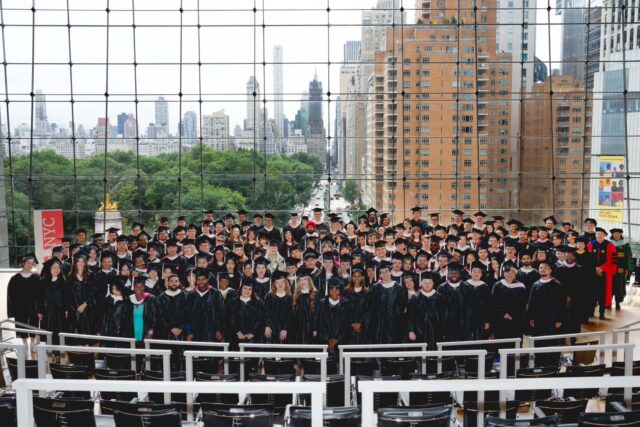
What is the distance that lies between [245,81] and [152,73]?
1576mm

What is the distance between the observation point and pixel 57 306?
627 centimetres

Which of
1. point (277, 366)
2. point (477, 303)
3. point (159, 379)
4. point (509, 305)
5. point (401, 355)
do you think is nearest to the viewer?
point (401, 355)

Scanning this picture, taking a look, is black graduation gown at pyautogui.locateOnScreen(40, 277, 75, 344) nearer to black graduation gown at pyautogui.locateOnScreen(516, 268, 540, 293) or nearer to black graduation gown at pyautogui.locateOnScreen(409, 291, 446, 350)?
black graduation gown at pyautogui.locateOnScreen(409, 291, 446, 350)

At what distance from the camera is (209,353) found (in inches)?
147

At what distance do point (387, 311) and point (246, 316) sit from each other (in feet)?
4.09

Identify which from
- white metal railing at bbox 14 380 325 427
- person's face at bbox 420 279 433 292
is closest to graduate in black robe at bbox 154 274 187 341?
person's face at bbox 420 279 433 292

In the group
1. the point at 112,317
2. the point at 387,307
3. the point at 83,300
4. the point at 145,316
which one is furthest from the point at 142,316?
the point at 387,307

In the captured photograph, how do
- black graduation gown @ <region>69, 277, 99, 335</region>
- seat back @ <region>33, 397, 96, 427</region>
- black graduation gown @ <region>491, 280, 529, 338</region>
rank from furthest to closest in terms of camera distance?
black graduation gown @ <region>69, 277, 99, 335</region>
black graduation gown @ <region>491, 280, 529, 338</region>
seat back @ <region>33, 397, 96, 427</region>

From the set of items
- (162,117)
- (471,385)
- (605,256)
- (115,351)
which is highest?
(162,117)

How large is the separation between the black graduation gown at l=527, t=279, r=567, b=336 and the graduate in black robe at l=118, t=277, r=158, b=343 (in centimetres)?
343

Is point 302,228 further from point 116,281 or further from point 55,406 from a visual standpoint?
point 55,406

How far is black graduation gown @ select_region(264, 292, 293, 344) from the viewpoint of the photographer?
5.64 meters

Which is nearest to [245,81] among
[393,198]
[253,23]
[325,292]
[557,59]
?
[253,23]

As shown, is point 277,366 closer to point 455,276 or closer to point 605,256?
point 455,276
